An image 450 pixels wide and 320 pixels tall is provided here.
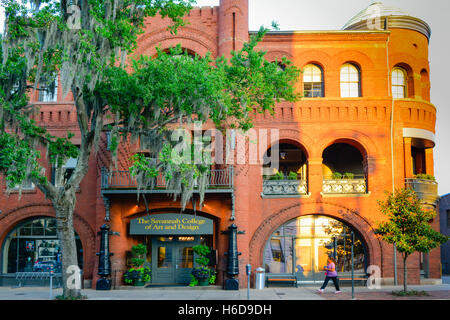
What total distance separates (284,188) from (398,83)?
790 centimetres

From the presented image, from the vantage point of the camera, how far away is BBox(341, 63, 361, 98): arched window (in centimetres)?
2353

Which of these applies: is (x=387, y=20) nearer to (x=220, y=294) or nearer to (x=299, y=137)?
(x=299, y=137)

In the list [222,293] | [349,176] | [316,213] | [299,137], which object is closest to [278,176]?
[299,137]

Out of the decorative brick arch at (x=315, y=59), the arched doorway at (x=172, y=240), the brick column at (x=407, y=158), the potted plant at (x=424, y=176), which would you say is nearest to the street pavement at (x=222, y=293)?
the arched doorway at (x=172, y=240)

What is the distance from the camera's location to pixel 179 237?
22844 mm

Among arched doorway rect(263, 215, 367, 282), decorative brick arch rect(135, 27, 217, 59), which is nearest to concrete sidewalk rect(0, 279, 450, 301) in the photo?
arched doorway rect(263, 215, 367, 282)

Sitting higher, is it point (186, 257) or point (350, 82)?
point (350, 82)

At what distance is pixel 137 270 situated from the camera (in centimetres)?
2128

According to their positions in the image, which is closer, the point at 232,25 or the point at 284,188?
the point at 284,188

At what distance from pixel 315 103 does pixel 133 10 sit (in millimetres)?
9896

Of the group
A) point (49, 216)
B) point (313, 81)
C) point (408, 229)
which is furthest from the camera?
point (313, 81)

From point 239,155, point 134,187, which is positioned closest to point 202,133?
point 239,155

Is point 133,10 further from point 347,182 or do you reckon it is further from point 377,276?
point 377,276

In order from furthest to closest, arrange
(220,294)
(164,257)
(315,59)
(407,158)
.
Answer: (315,59) < (164,257) < (407,158) < (220,294)
